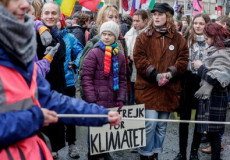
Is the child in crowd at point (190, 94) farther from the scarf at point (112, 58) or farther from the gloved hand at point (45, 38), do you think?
the gloved hand at point (45, 38)

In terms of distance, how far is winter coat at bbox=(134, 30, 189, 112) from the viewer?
13.0 ft

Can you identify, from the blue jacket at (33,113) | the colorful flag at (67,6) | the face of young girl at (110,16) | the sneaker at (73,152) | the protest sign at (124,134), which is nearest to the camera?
the blue jacket at (33,113)

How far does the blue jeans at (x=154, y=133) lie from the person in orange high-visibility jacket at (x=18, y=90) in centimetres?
239

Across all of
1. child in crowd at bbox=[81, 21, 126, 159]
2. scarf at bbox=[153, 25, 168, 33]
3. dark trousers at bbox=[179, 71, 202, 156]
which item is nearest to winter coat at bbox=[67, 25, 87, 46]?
child in crowd at bbox=[81, 21, 126, 159]

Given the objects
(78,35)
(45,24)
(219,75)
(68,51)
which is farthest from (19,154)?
(78,35)

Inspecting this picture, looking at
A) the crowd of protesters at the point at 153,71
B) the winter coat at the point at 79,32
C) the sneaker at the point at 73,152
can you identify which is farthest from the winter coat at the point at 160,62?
the winter coat at the point at 79,32

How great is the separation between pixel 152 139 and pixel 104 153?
68 cm

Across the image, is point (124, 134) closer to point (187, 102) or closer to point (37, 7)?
point (187, 102)

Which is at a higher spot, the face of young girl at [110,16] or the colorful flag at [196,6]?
the colorful flag at [196,6]

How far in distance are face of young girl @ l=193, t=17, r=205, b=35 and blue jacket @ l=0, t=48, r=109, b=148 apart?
2.89 metres

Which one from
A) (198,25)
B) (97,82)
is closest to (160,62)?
(97,82)

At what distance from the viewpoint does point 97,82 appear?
388 cm

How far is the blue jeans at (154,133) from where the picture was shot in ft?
13.2

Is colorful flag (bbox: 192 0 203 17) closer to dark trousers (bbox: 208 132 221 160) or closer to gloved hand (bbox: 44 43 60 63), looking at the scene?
dark trousers (bbox: 208 132 221 160)
